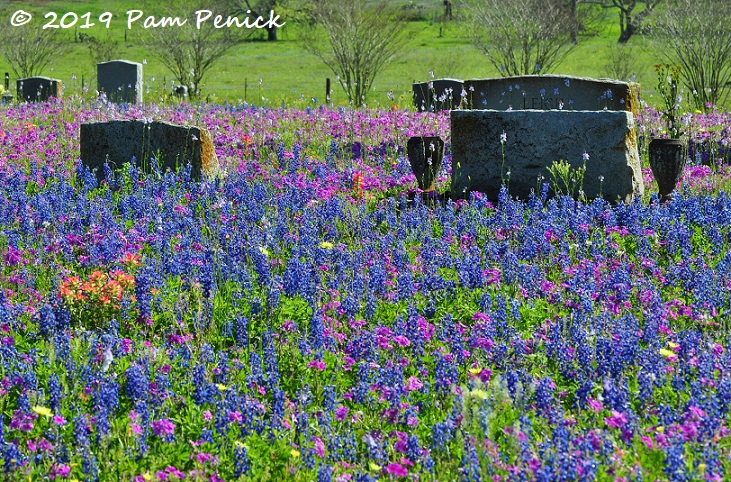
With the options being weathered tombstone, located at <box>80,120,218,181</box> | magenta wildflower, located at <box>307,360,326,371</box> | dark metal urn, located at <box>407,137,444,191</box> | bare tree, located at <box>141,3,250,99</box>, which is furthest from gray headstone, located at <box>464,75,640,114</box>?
bare tree, located at <box>141,3,250,99</box>

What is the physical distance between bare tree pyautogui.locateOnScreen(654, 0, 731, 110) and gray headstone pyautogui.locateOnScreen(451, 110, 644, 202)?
12230mm

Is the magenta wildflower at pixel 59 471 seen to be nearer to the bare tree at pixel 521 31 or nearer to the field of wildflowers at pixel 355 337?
the field of wildflowers at pixel 355 337

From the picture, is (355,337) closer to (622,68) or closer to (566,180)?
(566,180)

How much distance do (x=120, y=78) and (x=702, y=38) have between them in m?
15.9

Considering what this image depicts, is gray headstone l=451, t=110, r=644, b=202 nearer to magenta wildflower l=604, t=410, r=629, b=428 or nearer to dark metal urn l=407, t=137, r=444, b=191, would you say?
dark metal urn l=407, t=137, r=444, b=191

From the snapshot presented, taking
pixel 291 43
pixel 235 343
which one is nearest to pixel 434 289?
pixel 235 343

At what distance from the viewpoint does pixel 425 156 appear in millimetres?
9797

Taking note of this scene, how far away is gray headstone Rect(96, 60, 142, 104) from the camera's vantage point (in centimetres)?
2464

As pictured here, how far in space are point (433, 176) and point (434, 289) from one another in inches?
161

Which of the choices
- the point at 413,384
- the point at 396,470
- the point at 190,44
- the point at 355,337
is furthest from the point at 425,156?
the point at 190,44

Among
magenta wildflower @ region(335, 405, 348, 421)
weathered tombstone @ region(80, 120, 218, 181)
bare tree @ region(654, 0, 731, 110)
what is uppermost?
bare tree @ region(654, 0, 731, 110)

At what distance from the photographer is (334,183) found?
9992 mm

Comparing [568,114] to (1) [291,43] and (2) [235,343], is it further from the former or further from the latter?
(1) [291,43]

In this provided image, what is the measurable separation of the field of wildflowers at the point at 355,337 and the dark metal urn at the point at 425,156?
732 millimetres
